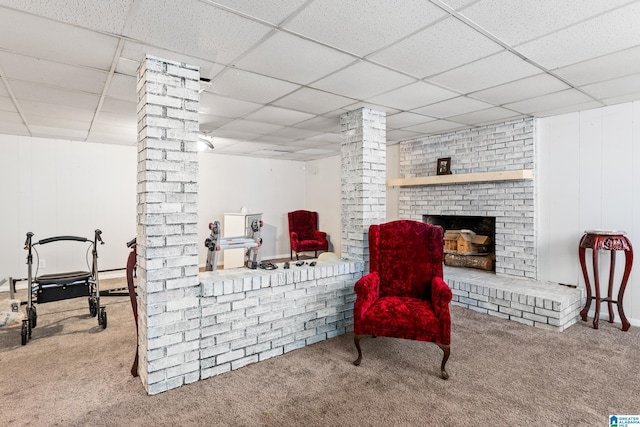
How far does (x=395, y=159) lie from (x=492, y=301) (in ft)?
9.29

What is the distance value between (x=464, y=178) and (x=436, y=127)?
0.79 meters

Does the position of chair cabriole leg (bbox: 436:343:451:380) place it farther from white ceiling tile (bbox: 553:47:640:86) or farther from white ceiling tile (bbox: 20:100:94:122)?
white ceiling tile (bbox: 20:100:94:122)

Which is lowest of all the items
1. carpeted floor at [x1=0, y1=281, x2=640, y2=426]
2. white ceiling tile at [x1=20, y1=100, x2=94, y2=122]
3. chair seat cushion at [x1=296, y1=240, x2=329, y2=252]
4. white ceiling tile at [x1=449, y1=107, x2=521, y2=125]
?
carpeted floor at [x1=0, y1=281, x2=640, y2=426]

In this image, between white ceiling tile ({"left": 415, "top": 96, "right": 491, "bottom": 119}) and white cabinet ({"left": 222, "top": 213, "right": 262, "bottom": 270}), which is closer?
white ceiling tile ({"left": 415, "top": 96, "right": 491, "bottom": 119})

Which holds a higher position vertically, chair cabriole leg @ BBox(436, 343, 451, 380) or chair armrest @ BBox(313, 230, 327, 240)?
chair armrest @ BBox(313, 230, 327, 240)

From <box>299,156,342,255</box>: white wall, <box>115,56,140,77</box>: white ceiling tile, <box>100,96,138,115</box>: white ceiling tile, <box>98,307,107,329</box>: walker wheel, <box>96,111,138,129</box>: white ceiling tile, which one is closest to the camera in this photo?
<box>115,56,140,77</box>: white ceiling tile

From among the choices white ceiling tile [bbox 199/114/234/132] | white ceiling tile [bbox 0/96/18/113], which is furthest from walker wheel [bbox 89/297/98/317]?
white ceiling tile [bbox 199/114/234/132]

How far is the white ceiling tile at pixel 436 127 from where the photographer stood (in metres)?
4.45

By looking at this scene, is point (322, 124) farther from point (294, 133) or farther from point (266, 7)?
point (266, 7)

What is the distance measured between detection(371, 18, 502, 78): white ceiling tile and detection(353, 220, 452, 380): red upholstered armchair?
1375mm

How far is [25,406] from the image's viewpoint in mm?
2230

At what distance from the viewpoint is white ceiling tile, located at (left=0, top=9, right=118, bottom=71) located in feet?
6.47

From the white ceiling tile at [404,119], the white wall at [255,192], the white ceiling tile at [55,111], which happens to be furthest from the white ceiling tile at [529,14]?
the white wall at [255,192]

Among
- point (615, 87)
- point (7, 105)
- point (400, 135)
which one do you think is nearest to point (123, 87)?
point (7, 105)
